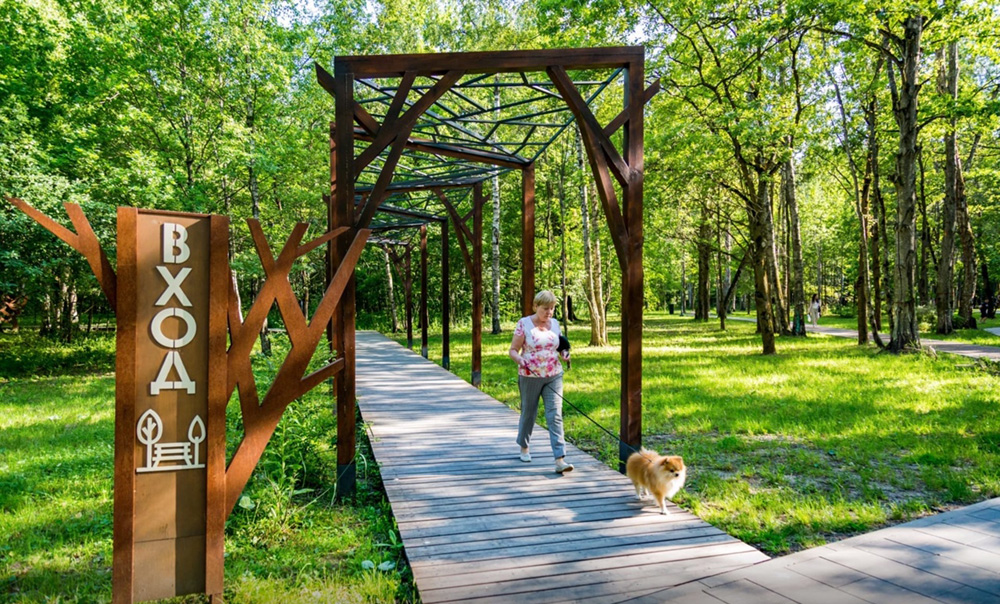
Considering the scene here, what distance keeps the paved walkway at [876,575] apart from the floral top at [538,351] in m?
2.21

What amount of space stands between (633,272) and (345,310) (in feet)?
8.33

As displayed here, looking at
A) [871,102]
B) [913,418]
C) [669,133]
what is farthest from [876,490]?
[871,102]

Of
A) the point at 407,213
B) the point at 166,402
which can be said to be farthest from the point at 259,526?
the point at 407,213

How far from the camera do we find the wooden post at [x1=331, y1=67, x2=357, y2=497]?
4.82 meters

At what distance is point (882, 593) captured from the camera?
289cm

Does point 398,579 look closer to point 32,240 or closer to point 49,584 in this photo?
point 49,584

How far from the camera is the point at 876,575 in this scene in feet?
10.2

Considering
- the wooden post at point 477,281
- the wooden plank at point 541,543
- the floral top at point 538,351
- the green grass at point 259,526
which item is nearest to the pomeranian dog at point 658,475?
the wooden plank at point 541,543

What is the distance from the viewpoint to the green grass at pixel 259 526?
3.30 metres

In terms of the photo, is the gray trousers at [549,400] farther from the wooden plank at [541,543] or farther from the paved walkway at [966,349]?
the paved walkway at [966,349]

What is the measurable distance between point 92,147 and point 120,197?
2161mm

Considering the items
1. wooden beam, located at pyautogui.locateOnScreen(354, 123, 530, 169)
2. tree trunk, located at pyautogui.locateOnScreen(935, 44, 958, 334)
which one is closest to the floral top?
wooden beam, located at pyautogui.locateOnScreen(354, 123, 530, 169)

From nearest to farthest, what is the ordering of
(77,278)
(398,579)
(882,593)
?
(882,593)
(398,579)
(77,278)

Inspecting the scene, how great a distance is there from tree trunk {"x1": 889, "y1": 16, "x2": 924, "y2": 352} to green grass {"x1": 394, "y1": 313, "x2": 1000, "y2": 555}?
33.1 inches
